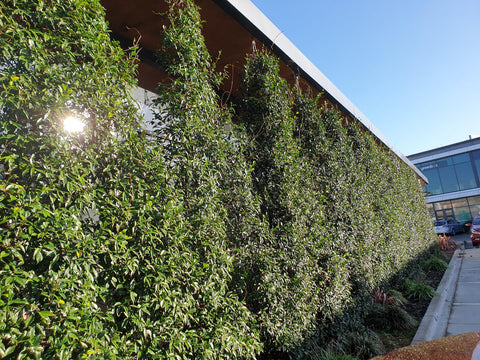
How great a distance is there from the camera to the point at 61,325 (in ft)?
6.09

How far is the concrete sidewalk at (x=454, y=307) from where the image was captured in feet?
16.8

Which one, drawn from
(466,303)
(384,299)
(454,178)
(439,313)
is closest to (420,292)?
(466,303)

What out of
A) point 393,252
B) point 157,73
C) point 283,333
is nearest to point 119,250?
point 283,333

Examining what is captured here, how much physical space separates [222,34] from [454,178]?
1546 inches

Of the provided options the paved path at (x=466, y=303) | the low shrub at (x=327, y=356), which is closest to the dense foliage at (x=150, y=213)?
the low shrub at (x=327, y=356)

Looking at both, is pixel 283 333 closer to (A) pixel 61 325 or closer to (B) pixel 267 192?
(B) pixel 267 192

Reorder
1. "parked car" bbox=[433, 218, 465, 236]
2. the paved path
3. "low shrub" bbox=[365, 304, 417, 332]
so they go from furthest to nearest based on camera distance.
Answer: "parked car" bbox=[433, 218, 465, 236] → "low shrub" bbox=[365, 304, 417, 332] → the paved path

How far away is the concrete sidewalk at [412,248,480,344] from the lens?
16.8 ft

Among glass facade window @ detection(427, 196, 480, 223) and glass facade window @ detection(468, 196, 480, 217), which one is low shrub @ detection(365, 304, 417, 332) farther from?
glass facade window @ detection(468, 196, 480, 217)

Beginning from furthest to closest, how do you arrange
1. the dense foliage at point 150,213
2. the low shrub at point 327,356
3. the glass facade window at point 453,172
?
the glass facade window at point 453,172 < the low shrub at point 327,356 < the dense foliage at point 150,213

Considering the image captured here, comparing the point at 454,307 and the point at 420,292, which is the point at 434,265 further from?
the point at 454,307

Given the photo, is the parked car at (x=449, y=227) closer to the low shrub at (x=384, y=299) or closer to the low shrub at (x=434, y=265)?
the low shrub at (x=434, y=265)

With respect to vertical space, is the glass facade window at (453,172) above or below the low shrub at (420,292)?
above

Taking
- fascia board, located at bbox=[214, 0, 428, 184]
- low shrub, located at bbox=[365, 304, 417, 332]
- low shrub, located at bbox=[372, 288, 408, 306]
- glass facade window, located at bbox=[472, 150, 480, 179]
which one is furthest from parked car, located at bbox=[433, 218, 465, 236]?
low shrub, located at bbox=[365, 304, 417, 332]
